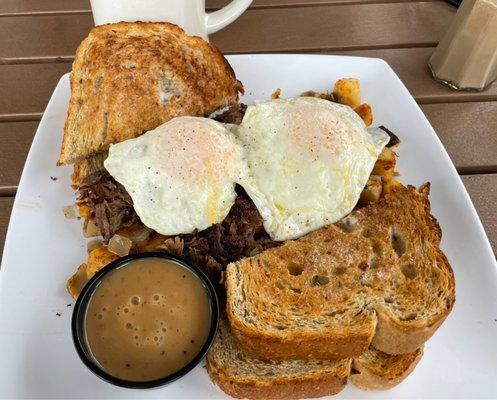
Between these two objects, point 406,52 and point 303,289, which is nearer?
point 303,289

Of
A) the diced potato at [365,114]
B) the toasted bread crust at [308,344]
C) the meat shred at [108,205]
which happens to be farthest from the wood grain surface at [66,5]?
the toasted bread crust at [308,344]

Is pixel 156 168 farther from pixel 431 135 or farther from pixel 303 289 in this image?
pixel 431 135

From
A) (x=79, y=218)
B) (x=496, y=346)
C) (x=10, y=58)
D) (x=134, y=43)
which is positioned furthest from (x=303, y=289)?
(x=10, y=58)

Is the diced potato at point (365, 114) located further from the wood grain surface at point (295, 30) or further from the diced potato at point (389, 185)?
the wood grain surface at point (295, 30)

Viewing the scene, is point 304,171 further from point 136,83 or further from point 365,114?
point 136,83

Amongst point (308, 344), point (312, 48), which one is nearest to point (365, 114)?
point (312, 48)

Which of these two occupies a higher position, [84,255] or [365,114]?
[365,114]
